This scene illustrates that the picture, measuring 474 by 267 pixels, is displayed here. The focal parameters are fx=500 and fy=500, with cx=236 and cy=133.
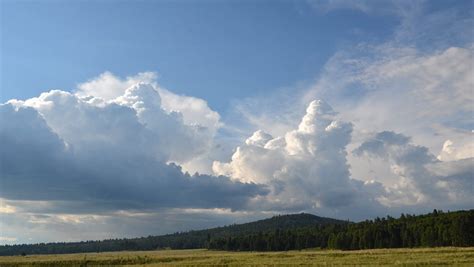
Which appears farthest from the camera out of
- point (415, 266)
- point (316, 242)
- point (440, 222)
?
point (316, 242)

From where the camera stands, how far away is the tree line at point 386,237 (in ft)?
424

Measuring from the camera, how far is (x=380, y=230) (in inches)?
6043

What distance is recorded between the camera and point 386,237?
151m

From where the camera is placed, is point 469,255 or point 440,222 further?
point 440,222

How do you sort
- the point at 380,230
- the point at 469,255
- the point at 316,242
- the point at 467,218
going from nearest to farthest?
1. the point at 469,255
2. the point at 467,218
3. the point at 380,230
4. the point at 316,242

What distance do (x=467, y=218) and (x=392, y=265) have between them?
92.3 m

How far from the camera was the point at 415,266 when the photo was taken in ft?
158

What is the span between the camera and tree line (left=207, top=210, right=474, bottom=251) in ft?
424

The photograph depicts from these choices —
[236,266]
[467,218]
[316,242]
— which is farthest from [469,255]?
[316,242]

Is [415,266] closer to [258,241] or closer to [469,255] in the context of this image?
[469,255]

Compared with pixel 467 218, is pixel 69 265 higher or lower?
lower

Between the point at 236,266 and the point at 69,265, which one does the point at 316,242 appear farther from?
the point at 236,266

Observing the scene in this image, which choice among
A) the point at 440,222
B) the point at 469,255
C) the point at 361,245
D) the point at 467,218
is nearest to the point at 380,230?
the point at 361,245

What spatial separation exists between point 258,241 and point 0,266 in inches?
4500
